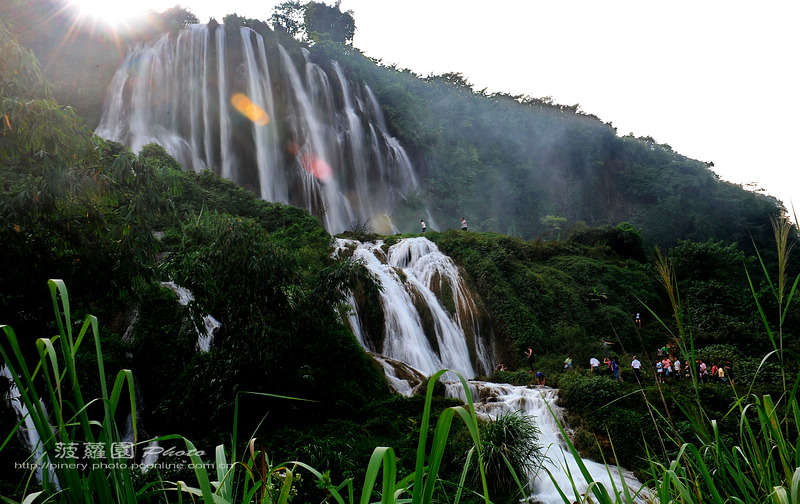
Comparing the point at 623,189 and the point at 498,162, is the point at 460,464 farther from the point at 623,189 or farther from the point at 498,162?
the point at 623,189

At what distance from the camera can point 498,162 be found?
135ft

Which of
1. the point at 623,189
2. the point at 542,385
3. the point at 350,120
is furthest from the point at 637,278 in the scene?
the point at 623,189

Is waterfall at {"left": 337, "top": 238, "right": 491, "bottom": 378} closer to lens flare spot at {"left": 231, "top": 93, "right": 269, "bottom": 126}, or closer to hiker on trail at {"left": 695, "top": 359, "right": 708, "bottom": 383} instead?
hiker on trail at {"left": 695, "top": 359, "right": 708, "bottom": 383}

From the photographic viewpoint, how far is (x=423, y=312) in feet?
51.5

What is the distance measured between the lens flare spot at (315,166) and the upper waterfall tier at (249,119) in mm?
58

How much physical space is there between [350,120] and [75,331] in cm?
2436

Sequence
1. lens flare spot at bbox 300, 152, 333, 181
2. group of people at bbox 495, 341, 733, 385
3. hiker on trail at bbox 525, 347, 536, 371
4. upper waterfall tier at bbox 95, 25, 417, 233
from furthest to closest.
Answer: lens flare spot at bbox 300, 152, 333, 181, upper waterfall tier at bbox 95, 25, 417, 233, hiker on trail at bbox 525, 347, 536, 371, group of people at bbox 495, 341, 733, 385

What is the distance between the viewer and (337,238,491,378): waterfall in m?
14.4

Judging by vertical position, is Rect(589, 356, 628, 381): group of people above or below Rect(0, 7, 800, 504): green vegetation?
below

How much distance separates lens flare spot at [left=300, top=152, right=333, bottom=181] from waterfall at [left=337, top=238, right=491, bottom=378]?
341 inches

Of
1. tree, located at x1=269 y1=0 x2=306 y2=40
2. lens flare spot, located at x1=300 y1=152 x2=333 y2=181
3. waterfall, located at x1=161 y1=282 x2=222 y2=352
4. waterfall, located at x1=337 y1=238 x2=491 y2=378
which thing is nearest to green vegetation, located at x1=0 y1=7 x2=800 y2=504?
waterfall, located at x1=161 y1=282 x2=222 y2=352

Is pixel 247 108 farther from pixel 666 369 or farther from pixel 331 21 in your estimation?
pixel 331 21

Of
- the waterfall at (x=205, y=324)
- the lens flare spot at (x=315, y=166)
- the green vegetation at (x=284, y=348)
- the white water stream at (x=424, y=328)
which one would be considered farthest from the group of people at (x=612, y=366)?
the lens flare spot at (x=315, y=166)

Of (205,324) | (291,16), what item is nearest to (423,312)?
(205,324)
